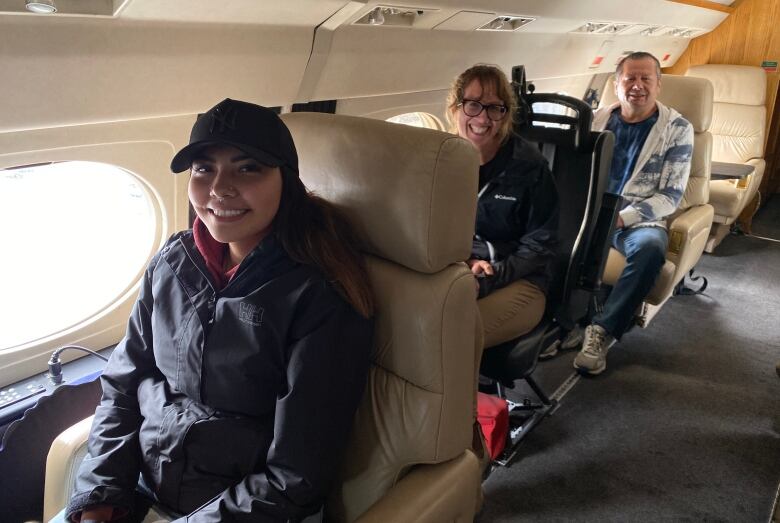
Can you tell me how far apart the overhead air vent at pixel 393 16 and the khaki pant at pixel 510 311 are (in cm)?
105

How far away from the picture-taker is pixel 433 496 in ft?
4.20

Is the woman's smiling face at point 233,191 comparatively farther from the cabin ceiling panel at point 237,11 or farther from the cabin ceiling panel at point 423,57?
the cabin ceiling panel at point 423,57

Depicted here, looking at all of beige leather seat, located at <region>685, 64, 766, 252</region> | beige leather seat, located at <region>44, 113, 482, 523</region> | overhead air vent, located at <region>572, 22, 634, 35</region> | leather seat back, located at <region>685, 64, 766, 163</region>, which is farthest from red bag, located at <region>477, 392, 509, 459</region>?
leather seat back, located at <region>685, 64, 766, 163</region>

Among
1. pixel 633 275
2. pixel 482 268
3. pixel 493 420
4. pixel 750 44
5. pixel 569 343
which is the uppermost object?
pixel 750 44

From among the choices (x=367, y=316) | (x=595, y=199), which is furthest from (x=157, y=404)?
(x=595, y=199)

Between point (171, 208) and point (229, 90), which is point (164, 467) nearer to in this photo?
point (171, 208)

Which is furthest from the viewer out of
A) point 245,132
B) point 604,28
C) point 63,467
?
point 604,28

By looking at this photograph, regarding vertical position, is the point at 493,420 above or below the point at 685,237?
below

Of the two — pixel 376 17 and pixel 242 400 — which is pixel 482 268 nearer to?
pixel 376 17

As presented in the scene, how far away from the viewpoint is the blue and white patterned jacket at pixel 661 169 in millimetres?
3199

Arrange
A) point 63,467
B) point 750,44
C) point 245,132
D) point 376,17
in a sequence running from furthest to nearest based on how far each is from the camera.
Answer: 1. point 750,44
2. point 376,17
3. point 63,467
4. point 245,132

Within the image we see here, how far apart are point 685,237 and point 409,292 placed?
2.53m

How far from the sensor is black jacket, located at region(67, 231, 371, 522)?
1217 millimetres

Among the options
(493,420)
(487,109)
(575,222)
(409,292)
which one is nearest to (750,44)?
(575,222)
